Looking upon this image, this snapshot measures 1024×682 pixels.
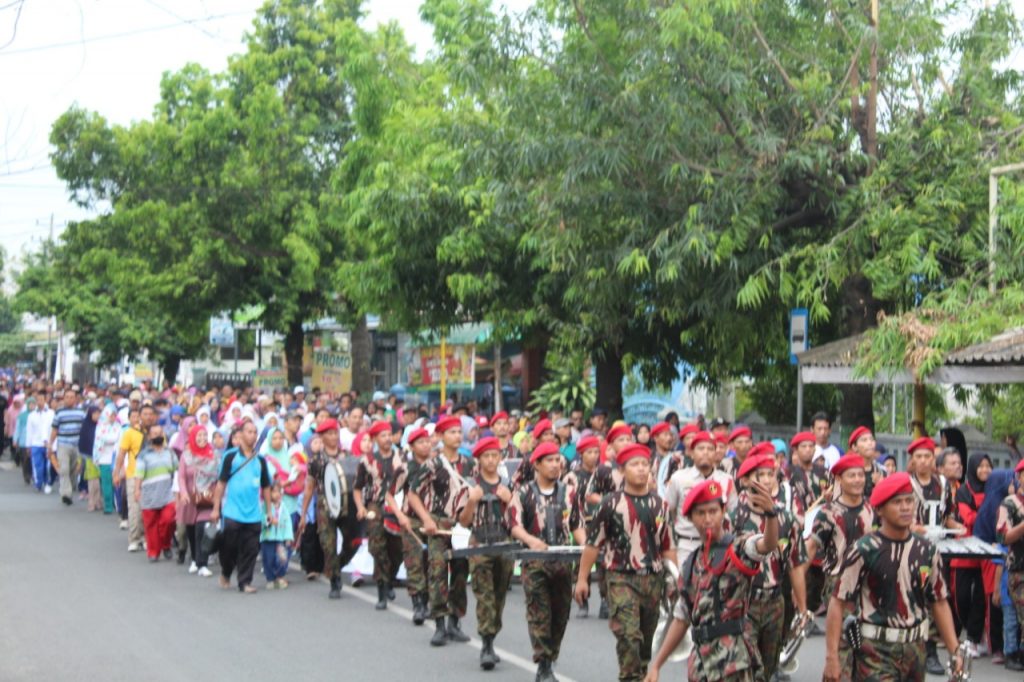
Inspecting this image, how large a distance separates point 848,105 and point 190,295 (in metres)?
23.2

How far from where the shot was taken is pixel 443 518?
1173 centimetres

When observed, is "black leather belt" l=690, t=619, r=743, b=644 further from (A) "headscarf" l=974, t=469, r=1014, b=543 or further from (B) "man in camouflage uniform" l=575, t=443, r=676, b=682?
(A) "headscarf" l=974, t=469, r=1014, b=543

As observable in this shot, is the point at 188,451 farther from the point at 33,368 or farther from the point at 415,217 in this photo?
the point at 33,368

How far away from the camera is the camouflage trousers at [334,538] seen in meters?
14.3

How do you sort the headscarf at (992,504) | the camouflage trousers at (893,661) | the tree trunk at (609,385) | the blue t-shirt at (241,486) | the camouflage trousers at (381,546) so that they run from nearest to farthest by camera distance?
1. the camouflage trousers at (893,661)
2. the headscarf at (992,504)
3. the camouflage trousers at (381,546)
4. the blue t-shirt at (241,486)
5. the tree trunk at (609,385)

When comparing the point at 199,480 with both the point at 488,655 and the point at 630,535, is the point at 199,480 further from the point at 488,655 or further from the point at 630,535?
the point at 630,535

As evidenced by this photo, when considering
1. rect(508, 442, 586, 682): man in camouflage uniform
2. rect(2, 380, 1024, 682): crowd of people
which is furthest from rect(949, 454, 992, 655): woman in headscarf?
rect(508, 442, 586, 682): man in camouflage uniform

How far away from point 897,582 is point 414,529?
19.8 ft

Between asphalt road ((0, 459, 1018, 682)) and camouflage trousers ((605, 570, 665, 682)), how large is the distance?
1571 millimetres

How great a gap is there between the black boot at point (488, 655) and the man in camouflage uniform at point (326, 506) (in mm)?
3832

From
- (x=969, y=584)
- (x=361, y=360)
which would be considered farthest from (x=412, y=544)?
(x=361, y=360)

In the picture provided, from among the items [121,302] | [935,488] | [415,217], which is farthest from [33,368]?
[935,488]

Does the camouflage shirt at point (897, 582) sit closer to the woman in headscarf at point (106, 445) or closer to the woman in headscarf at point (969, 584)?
the woman in headscarf at point (969, 584)

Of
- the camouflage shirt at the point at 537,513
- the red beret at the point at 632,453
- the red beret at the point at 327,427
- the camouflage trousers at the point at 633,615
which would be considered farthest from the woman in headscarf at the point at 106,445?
the camouflage trousers at the point at 633,615
